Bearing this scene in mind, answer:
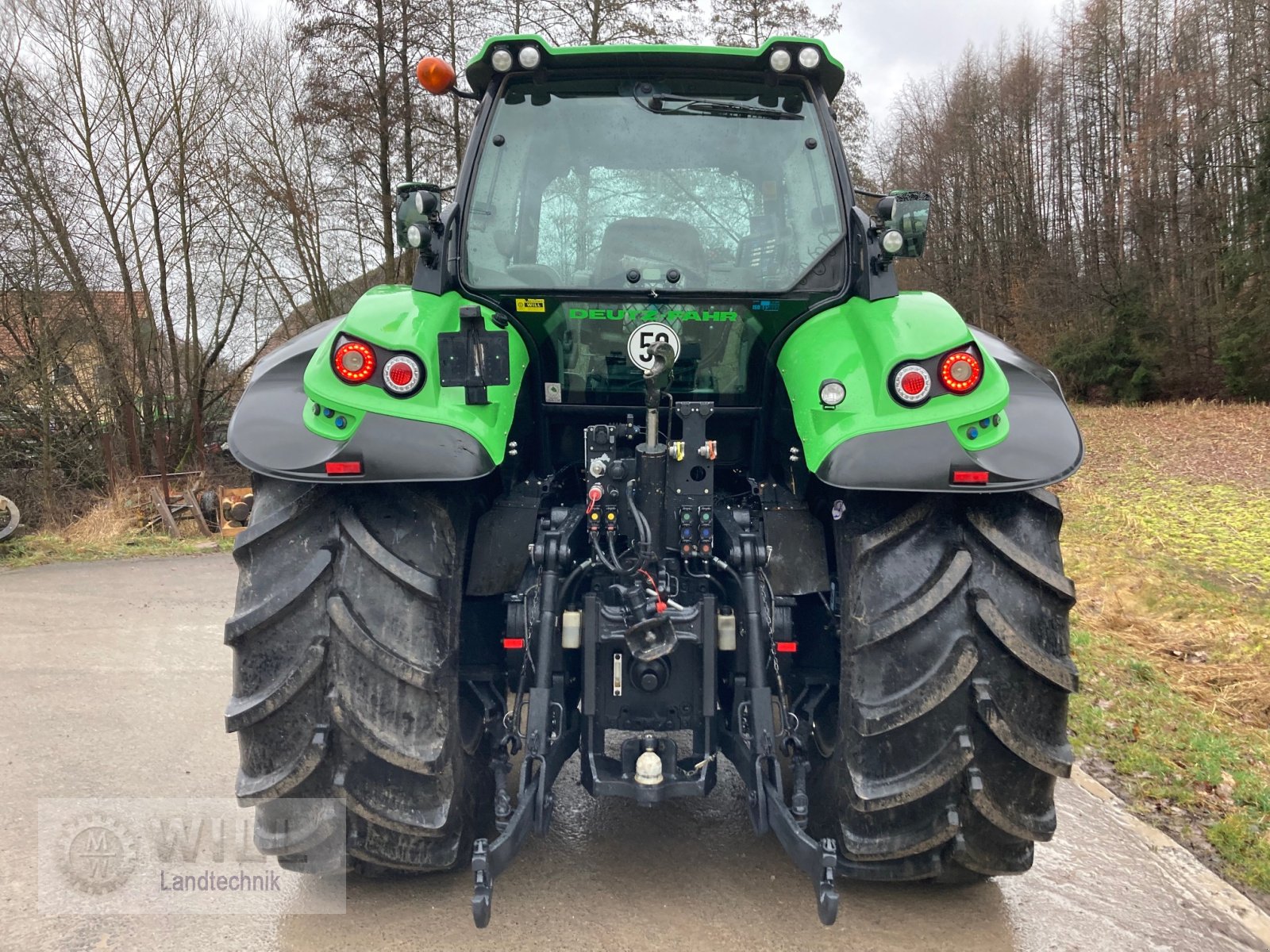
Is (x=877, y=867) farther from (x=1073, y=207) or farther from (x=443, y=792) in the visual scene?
(x=1073, y=207)

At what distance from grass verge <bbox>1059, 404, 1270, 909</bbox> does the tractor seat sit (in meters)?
2.69

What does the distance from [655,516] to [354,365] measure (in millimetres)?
915

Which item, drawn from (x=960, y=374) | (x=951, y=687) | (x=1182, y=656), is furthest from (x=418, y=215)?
(x=1182, y=656)

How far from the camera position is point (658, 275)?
296 cm

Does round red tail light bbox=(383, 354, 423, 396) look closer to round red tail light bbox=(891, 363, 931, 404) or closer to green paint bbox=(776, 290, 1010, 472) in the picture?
green paint bbox=(776, 290, 1010, 472)

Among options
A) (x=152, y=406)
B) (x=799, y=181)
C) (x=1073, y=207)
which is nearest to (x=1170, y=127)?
(x=1073, y=207)

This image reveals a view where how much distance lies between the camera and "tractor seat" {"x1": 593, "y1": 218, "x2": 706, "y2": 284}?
2984 mm

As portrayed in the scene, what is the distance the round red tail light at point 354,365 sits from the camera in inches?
103

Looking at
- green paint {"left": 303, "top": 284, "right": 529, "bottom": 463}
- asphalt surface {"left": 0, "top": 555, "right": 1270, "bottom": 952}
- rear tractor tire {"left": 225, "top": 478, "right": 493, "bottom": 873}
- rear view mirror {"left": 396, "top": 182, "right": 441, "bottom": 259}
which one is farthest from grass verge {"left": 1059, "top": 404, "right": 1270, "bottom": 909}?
rear view mirror {"left": 396, "top": 182, "right": 441, "bottom": 259}

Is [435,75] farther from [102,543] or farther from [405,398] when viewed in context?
[102,543]

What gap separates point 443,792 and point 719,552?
103cm

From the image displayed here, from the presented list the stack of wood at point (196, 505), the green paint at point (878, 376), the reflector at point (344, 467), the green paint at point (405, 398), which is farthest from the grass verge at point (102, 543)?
the green paint at point (878, 376)

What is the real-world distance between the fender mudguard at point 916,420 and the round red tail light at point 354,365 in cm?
120

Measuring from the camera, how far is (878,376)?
261 centimetres
